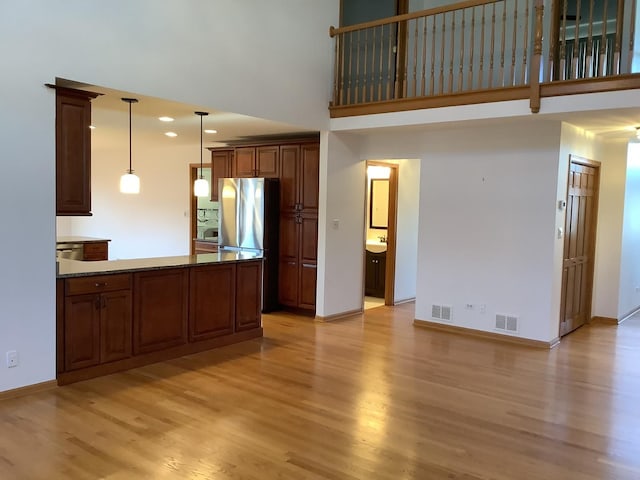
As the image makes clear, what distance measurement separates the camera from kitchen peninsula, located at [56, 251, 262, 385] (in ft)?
13.1

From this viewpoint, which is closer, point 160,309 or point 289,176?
point 160,309

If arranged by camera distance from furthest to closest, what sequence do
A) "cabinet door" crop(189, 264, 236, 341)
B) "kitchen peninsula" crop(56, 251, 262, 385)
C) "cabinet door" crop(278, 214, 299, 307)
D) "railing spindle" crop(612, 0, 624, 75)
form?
"cabinet door" crop(278, 214, 299, 307), "cabinet door" crop(189, 264, 236, 341), "railing spindle" crop(612, 0, 624, 75), "kitchen peninsula" crop(56, 251, 262, 385)

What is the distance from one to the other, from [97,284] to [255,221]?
2.79 m

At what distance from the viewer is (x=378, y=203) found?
8438 millimetres

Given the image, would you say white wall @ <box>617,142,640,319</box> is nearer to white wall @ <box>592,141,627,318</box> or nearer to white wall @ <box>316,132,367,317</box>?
white wall @ <box>592,141,627,318</box>

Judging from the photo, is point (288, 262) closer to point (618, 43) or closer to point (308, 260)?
point (308, 260)

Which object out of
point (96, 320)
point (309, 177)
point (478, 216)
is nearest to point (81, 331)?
point (96, 320)

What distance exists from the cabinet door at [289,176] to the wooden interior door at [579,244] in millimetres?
3214

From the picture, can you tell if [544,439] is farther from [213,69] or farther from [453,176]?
[213,69]

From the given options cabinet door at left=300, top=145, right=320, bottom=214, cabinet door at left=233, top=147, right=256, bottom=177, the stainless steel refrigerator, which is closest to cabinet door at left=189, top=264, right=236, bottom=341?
the stainless steel refrigerator

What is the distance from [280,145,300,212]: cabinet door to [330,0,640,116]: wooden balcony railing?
85 cm

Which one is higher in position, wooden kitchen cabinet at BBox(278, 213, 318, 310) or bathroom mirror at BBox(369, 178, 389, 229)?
bathroom mirror at BBox(369, 178, 389, 229)

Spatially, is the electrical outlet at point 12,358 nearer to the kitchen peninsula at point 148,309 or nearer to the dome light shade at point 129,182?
the kitchen peninsula at point 148,309

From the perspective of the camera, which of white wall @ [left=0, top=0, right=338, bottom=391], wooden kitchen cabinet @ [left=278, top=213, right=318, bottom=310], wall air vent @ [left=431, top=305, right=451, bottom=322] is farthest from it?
wooden kitchen cabinet @ [left=278, top=213, right=318, bottom=310]
